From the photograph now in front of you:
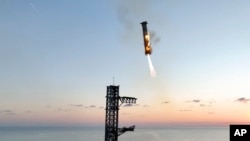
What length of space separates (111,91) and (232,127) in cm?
2905

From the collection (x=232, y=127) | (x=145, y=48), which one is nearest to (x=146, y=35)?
(x=145, y=48)

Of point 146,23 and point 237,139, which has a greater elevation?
point 146,23

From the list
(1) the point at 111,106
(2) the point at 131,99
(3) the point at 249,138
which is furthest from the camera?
(2) the point at 131,99

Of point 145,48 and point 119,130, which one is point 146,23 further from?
point 119,130

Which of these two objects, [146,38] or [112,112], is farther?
[112,112]

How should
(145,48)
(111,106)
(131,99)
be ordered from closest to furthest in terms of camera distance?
(145,48) → (111,106) → (131,99)

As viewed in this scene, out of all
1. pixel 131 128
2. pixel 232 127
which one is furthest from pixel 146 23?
pixel 131 128

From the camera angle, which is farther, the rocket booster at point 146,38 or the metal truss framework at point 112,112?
the metal truss framework at point 112,112

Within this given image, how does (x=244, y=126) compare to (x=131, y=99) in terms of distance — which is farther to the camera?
(x=131, y=99)

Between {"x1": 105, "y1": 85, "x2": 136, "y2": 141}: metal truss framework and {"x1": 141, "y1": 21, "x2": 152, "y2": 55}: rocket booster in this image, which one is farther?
{"x1": 105, "y1": 85, "x2": 136, "y2": 141}: metal truss framework

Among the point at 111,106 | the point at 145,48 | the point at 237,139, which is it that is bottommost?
the point at 237,139

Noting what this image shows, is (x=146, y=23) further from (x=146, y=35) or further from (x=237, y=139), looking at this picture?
(x=237, y=139)

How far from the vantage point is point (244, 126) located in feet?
98.8

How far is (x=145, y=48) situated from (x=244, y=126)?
12860 millimetres
